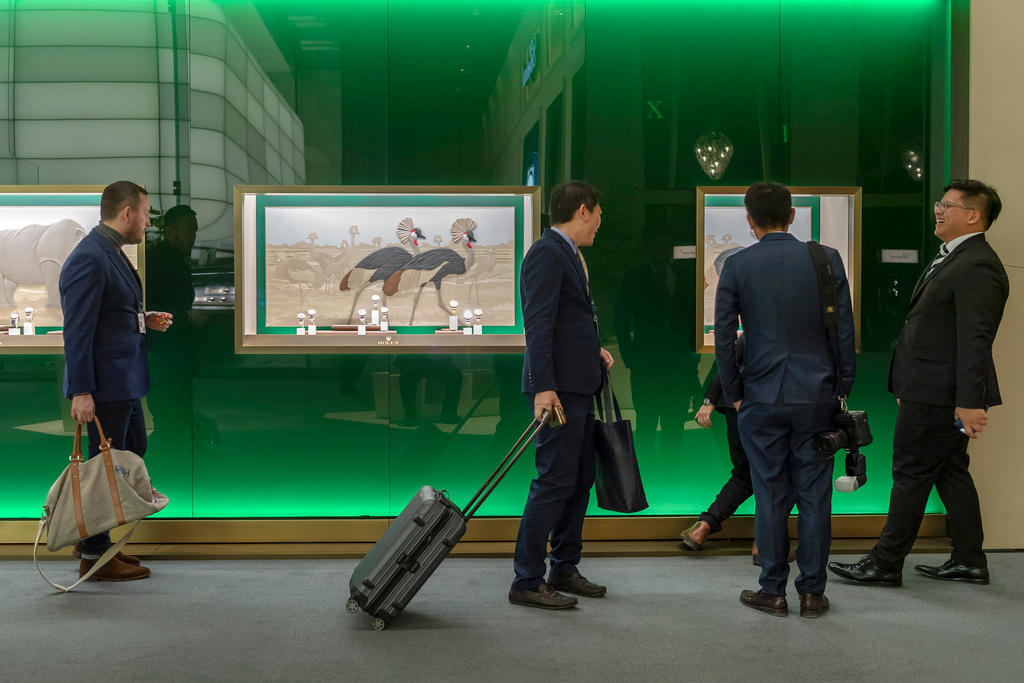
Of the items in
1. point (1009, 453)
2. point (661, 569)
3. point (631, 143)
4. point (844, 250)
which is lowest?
point (661, 569)

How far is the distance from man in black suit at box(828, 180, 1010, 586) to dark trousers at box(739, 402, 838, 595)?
638 mm

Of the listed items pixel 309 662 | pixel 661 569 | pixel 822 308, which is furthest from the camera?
pixel 661 569

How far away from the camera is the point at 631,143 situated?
14.7ft

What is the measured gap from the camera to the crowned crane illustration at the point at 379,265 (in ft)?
14.7

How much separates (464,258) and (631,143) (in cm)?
109

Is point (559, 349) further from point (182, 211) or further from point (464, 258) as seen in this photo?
point (182, 211)

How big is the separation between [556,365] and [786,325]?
0.90m

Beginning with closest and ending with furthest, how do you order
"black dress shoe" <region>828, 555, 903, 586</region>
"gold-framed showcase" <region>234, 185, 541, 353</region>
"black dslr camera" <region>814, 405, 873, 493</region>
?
"black dslr camera" <region>814, 405, 873, 493</region>
"black dress shoe" <region>828, 555, 903, 586</region>
"gold-framed showcase" <region>234, 185, 541, 353</region>

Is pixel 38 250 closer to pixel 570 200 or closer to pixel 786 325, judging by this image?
Answer: pixel 570 200

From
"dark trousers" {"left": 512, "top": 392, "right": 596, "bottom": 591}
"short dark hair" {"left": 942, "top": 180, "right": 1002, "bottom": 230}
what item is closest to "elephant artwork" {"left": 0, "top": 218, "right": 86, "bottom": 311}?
"dark trousers" {"left": 512, "top": 392, "right": 596, "bottom": 591}

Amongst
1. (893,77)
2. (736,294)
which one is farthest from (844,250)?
(736,294)

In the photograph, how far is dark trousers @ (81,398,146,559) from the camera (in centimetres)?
383

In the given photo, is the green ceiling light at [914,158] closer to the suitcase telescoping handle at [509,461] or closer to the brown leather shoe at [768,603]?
the brown leather shoe at [768,603]

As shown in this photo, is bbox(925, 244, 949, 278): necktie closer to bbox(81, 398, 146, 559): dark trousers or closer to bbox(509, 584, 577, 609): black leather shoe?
bbox(509, 584, 577, 609): black leather shoe
